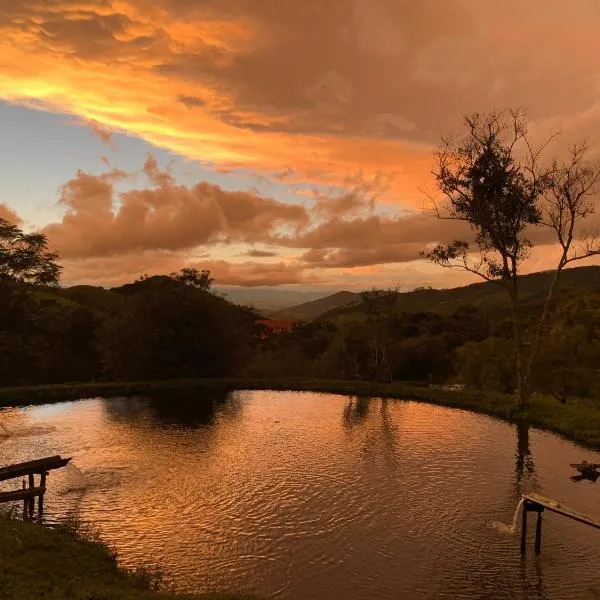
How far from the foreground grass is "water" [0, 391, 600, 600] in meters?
1.52

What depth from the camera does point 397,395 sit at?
5722 centimetres

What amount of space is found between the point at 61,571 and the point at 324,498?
1326 cm

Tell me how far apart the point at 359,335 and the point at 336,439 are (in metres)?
44.1

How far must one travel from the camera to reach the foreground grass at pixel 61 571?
14852mm

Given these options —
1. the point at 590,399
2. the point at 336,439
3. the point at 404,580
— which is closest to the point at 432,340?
the point at 590,399

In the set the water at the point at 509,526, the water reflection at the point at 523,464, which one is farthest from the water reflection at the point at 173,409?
the water at the point at 509,526

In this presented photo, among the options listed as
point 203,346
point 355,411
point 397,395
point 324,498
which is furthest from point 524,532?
point 203,346

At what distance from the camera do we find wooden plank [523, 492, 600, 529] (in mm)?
18484

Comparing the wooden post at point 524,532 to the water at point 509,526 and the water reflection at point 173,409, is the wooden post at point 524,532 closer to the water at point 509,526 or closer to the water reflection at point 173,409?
the water at point 509,526

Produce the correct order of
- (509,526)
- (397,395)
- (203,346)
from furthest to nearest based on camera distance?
1. (203,346)
2. (397,395)
3. (509,526)

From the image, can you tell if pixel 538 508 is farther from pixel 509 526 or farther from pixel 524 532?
pixel 509 526

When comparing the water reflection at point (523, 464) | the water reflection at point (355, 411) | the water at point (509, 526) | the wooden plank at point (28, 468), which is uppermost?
the wooden plank at point (28, 468)

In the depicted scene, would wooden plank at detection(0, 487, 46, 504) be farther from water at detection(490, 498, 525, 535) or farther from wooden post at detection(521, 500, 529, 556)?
wooden post at detection(521, 500, 529, 556)

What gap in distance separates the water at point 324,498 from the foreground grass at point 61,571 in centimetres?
152
